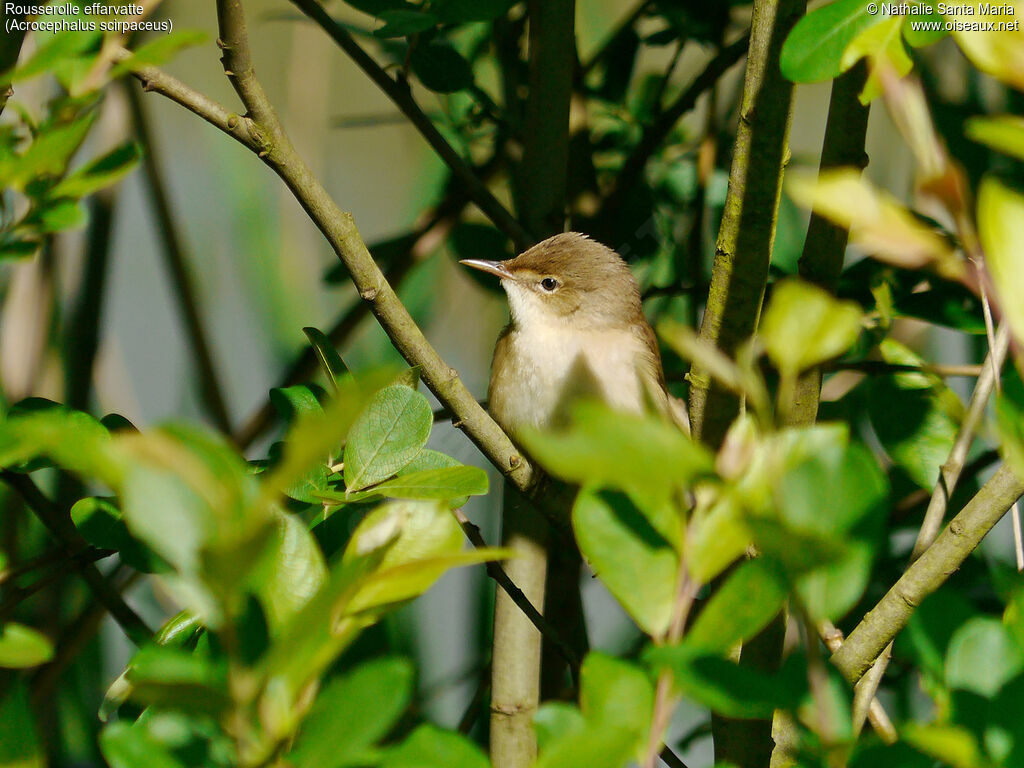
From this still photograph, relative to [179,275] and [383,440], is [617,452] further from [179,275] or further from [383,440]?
[179,275]

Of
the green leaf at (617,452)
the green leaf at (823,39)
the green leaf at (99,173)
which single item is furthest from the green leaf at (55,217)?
the green leaf at (823,39)

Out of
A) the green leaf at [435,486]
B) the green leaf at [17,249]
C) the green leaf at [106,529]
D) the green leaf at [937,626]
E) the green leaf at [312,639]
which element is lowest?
the green leaf at [106,529]

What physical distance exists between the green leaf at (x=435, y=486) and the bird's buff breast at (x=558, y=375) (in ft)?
3.55

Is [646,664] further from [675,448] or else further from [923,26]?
[923,26]

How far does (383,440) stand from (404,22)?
71cm

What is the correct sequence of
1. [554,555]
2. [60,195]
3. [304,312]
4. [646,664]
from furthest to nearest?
[304,312]
[554,555]
[60,195]
[646,664]

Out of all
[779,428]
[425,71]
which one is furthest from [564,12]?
[779,428]

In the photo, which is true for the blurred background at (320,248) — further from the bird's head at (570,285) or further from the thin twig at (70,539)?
the thin twig at (70,539)

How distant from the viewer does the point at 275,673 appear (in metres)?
0.44

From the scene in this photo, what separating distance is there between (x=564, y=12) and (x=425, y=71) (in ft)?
0.83

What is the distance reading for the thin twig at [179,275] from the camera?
2248 mm

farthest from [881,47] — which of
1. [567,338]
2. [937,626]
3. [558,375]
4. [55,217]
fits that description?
[567,338]

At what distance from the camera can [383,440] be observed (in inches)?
36.6

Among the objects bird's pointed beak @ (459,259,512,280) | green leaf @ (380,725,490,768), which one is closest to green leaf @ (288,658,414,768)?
green leaf @ (380,725,490,768)
